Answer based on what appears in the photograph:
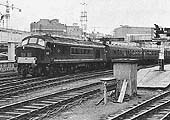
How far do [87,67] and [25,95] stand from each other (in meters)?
15.4

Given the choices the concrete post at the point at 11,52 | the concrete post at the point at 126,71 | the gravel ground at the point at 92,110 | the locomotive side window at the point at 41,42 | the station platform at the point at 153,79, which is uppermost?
Result: the locomotive side window at the point at 41,42

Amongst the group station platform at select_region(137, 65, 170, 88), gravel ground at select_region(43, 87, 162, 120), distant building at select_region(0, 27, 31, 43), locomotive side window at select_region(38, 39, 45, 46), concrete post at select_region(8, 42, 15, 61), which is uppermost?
distant building at select_region(0, 27, 31, 43)

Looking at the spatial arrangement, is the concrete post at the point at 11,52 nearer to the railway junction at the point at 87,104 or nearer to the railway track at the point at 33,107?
the railway junction at the point at 87,104

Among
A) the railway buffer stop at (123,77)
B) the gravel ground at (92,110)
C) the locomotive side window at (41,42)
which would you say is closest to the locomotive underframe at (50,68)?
the locomotive side window at (41,42)

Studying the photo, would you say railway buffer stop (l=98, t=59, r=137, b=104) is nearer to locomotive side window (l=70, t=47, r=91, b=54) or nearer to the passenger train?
the passenger train

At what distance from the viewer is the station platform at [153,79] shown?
17.4 m

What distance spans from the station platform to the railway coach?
6.62m

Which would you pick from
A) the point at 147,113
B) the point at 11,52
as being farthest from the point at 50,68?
the point at 147,113

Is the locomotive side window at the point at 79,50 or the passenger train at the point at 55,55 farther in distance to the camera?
the locomotive side window at the point at 79,50

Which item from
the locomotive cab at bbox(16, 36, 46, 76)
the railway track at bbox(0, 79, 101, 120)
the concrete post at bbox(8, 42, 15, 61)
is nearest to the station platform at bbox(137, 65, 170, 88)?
the railway track at bbox(0, 79, 101, 120)

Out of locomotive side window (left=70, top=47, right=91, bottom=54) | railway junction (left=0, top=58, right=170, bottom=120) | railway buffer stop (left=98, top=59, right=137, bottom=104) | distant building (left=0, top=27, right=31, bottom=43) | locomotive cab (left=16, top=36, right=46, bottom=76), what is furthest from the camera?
distant building (left=0, top=27, right=31, bottom=43)

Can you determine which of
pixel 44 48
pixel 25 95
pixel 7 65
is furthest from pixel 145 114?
pixel 7 65

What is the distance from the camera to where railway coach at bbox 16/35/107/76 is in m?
22.7

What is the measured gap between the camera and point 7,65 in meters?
30.7
